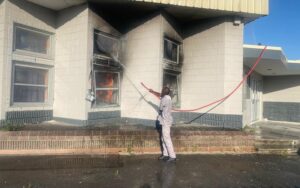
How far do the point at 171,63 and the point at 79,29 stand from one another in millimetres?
3405

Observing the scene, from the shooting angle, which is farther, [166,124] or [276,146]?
[276,146]

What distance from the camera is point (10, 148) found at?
6.76 metres

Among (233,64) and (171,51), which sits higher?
(171,51)

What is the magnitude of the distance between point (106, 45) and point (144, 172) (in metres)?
4.94

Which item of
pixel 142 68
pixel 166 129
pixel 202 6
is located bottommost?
pixel 166 129

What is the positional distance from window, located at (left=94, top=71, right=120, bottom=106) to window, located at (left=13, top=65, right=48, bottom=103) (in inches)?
70.5

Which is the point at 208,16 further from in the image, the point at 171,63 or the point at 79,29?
the point at 79,29

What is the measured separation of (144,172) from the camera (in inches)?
232

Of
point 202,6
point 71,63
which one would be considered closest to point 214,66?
point 202,6

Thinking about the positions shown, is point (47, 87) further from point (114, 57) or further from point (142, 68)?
point (142, 68)

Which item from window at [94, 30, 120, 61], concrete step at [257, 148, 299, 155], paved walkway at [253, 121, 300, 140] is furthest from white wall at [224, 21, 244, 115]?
window at [94, 30, 120, 61]

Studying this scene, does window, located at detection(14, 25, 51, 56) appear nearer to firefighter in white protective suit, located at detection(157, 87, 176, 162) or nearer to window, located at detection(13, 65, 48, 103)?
window, located at detection(13, 65, 48, 103)

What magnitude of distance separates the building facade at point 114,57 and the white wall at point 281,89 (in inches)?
290

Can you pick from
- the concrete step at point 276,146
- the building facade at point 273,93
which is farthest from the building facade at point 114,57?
the building facade at point 273,93
